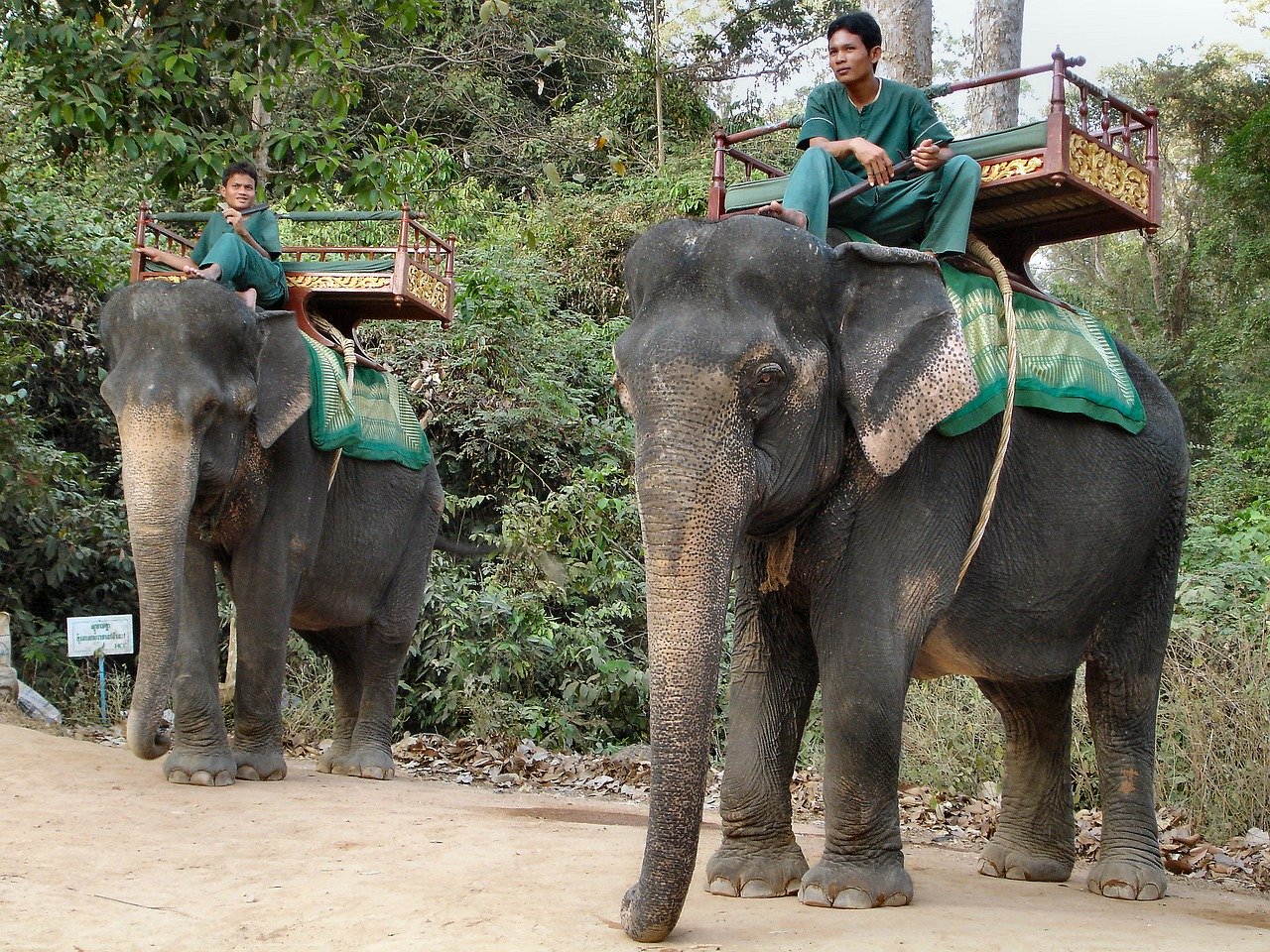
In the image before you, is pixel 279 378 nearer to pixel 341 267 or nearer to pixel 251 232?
pixel 251 232

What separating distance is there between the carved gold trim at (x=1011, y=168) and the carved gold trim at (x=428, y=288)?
3.52 meters

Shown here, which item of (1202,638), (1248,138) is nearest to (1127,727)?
(1202,638)

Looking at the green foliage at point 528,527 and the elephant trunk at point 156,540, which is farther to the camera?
the green foliage at point 528,527

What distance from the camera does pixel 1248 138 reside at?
15.9m

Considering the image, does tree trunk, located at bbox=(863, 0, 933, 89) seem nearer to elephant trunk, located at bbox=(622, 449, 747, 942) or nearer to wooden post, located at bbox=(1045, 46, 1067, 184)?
wooden post, located at bbox=(1045, 46, 1067, 184)

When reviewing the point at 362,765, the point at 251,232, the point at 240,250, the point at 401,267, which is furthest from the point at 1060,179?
the point at 362,765

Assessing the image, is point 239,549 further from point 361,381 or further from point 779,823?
point 779,823

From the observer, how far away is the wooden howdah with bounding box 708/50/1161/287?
4641 millimetres

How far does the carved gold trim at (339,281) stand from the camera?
7344 millimetres

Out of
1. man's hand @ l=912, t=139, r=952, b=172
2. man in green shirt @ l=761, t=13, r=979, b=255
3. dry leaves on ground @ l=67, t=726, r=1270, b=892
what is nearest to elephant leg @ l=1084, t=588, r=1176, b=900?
dry leaves on ground @ l=67, t=726, r=1270, b=892

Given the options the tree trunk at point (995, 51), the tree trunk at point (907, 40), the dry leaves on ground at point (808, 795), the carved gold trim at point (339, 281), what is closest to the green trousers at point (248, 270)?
the carved gold trim at point (339, 281)

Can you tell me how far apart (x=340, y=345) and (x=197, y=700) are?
6.81ft

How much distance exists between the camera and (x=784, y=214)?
13.5 ft

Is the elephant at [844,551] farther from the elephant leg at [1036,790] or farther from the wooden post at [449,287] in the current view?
the wooden post at [449,287]
